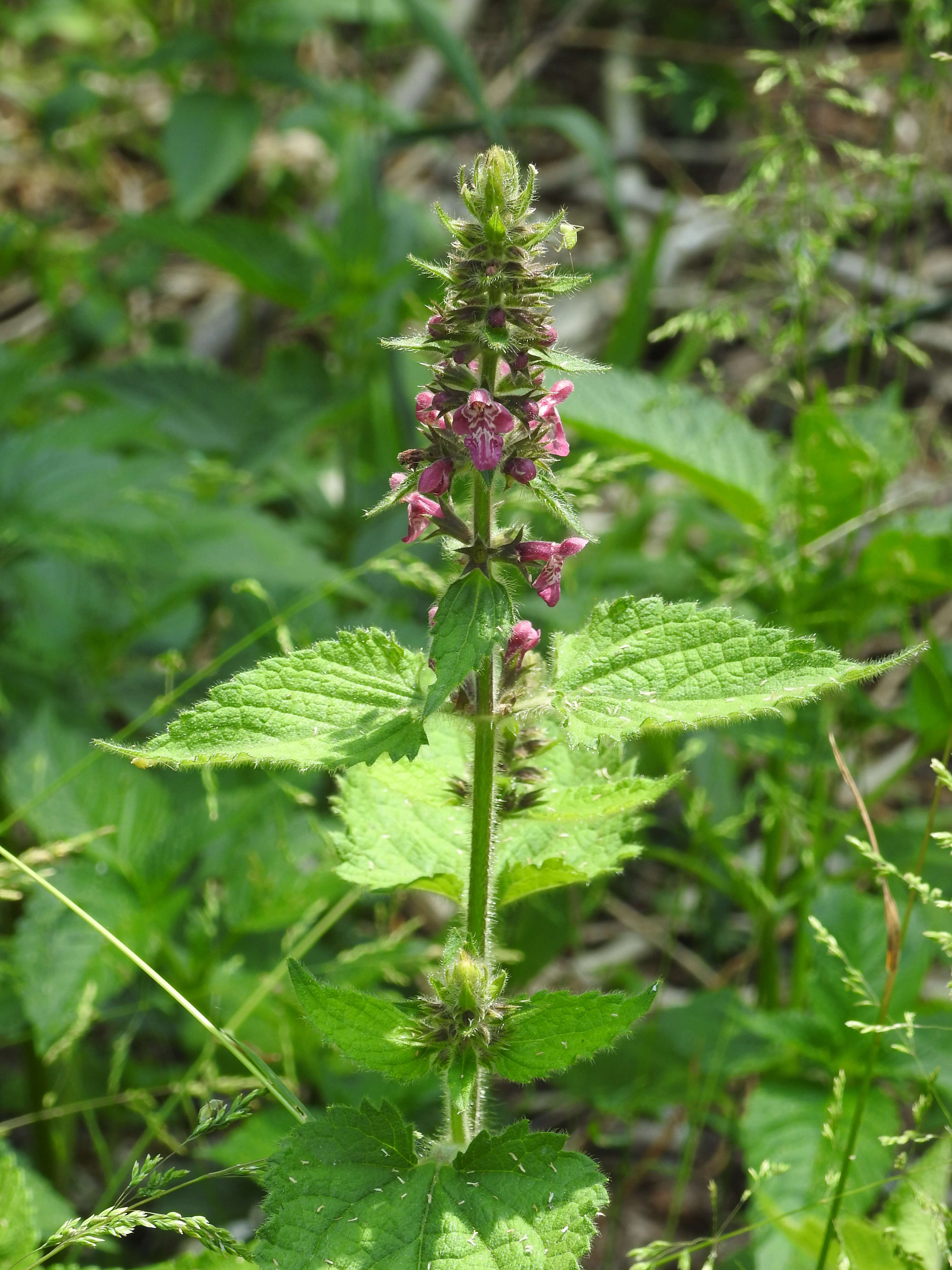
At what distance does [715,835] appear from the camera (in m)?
2.52

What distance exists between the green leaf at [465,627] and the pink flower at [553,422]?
19 cm

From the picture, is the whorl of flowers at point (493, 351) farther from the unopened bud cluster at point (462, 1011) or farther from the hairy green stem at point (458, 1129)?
Result: the hairy green stem at point (458, 1129)

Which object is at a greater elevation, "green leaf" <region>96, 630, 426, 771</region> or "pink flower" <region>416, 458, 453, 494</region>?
"pink flower" <region>416, 458, 453, 494</region>

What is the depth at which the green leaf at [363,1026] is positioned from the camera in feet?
4.90

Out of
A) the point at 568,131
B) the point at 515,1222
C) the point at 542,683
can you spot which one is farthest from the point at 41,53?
the point at 515,1222

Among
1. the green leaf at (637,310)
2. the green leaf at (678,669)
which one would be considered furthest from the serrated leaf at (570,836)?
the green leaf at (637,310)

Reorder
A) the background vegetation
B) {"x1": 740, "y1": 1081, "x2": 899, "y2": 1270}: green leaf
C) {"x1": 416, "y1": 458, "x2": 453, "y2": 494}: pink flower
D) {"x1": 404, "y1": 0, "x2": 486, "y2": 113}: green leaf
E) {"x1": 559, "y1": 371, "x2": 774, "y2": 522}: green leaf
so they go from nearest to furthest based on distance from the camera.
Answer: {"x1": 416, "y1": 458, "x2": 453, "y2": 494}: pink flower, {"x1": 740, "y1": 1081, "x2": 899, "y2": 1270}: green leaf, the background vegetation, {"x1": 559, "y1": 371, "x2": 774, "y2": 522}: green leaf, {"x1": 404, "y1": 0, "x2": 486, "y2": 113}: green leaf

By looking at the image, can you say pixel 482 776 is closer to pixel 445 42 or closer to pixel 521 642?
pixel 521 642

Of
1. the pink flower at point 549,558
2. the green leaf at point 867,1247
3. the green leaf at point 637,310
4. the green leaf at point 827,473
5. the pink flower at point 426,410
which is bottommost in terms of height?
the green leaf at point 867,1247

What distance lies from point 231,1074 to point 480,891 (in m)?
1.45

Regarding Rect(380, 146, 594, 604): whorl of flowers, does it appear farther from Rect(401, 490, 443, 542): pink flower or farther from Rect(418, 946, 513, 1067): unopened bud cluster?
Rect(418, 946, 513, 1067): unopened bud cluster

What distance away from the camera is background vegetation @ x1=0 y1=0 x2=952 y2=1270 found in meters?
2.32

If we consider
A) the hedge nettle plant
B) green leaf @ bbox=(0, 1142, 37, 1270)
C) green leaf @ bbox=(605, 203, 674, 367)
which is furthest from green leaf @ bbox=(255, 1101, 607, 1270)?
green leaf @ bbox=(605, 203, 674, 367)

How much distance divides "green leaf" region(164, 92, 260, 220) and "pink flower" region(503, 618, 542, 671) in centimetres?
283
